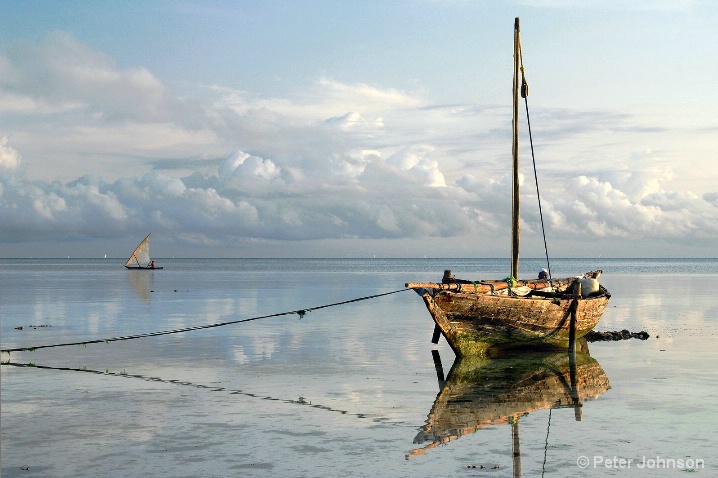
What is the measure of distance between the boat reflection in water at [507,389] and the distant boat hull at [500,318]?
482 millimetres

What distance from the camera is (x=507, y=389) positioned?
19.6 m

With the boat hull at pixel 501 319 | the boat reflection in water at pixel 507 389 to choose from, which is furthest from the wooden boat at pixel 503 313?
the boat reflection in water at pixel 507 389

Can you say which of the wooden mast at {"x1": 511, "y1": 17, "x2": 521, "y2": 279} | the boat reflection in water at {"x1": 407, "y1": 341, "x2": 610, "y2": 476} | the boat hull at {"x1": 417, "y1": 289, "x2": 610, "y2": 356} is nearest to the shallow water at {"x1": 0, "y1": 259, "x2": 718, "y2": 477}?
the boat reflection in water at {"x1": 407, "y1": 341, "x2": 610, "y2": 476}

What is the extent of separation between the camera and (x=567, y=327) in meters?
27.8

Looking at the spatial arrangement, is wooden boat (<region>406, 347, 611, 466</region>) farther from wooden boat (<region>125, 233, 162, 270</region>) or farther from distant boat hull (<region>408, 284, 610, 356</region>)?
wooden boat (<region>125, 233, 162, 270</region>)

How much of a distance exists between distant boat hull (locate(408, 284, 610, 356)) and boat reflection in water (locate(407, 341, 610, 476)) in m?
0.48

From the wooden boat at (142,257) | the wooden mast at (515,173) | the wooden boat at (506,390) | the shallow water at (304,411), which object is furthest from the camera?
the wooden boat at (142,257)

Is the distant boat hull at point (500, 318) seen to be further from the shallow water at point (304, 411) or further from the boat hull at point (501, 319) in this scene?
the shallow water at point (304, 411)

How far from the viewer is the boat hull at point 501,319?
24.9 metres

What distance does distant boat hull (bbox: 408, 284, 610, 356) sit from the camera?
81.7ft

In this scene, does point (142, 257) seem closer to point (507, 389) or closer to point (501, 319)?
point (501, 319)

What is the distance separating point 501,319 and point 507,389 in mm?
6320

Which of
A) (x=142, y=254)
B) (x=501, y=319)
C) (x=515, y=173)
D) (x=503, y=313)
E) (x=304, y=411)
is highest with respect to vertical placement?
(x=515, y=173)

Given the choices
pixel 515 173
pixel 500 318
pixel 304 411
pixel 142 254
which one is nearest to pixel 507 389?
pixel 304 411
